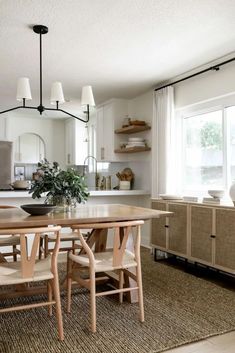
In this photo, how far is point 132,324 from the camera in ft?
8.14

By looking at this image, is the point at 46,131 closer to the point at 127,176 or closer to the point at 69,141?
the point at 69,141

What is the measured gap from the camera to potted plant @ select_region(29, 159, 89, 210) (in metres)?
2.86

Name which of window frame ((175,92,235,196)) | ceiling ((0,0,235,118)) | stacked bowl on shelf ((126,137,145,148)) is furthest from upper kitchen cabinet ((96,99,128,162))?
window frame ((175,92,235,196))

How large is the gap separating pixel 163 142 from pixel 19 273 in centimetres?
295

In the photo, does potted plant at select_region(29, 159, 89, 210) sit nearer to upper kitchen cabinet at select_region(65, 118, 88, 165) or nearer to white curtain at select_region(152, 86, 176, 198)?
white curtain at select_region(152, 86, 176, 198)

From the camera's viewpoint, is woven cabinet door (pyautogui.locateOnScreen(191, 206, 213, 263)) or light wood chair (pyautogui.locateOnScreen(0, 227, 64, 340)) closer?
light wood chair (pyautogui.locateOnScreen(0, 227, 64, 340))

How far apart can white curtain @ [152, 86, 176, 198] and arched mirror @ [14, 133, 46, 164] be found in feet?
11.5

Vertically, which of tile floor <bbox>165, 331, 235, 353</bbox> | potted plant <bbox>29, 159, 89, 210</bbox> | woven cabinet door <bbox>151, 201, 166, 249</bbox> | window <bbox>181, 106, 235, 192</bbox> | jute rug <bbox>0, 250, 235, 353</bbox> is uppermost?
window <bbox>181, 106, 235, 192</bbox>

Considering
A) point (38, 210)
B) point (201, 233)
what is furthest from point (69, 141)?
point (38, 210)

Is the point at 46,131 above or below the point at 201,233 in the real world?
above

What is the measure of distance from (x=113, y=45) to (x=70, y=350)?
274 centimetres

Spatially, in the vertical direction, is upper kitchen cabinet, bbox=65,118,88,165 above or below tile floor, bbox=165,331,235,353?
above

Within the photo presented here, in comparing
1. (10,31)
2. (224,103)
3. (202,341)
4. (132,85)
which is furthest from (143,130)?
(202,341)

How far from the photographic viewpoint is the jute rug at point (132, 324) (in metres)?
2.17
